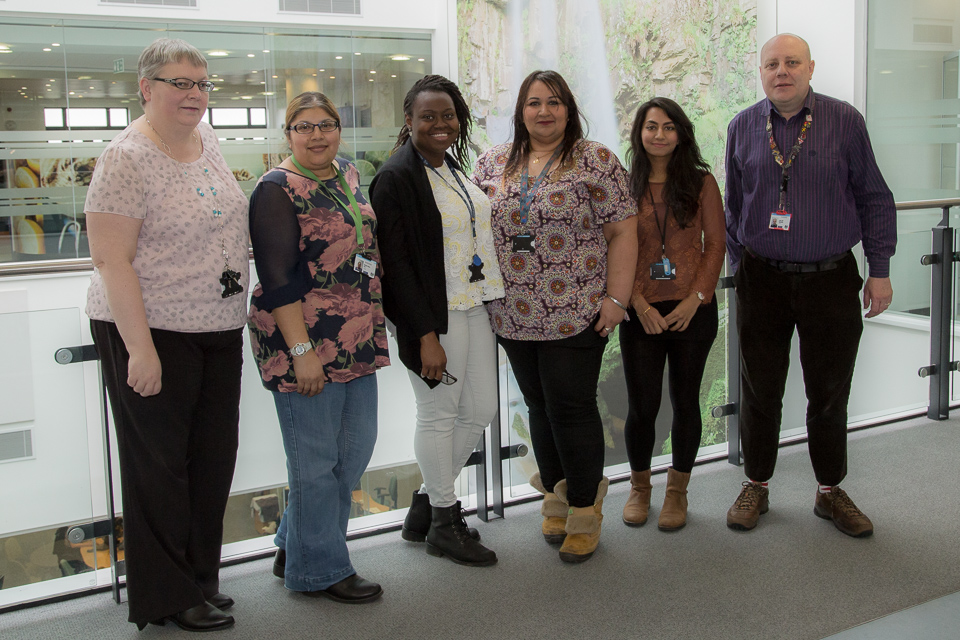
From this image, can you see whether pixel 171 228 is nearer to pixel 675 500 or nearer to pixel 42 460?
pixel 42 460

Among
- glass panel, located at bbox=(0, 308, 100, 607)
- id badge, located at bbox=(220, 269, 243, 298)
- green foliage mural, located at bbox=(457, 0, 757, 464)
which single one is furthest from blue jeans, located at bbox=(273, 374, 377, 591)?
green foliage mural, located at bbox=(457, 0, 757, 464)

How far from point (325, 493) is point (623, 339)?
3.80 feet

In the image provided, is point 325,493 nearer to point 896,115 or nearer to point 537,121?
point 537,121

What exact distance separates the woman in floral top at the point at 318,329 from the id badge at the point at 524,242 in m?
0.44

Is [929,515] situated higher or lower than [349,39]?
lower

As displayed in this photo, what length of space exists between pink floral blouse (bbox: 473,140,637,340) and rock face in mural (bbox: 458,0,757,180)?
11.3 m

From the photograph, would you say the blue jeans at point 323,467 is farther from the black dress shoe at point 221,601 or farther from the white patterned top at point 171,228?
the white patterned top at point 171,228

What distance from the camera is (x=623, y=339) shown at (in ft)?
9.05

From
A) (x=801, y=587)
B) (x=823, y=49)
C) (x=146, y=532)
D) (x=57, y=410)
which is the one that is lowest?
(x=801, y=587)

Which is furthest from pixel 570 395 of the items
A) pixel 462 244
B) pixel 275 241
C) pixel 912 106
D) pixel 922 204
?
pixel 912 106

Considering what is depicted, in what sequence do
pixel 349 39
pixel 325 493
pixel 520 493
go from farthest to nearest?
pixel 349 39 < pixel 520 493 < pixel 325 493

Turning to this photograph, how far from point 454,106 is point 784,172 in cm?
111

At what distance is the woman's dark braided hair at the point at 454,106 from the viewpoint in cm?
233

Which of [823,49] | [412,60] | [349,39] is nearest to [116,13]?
[349,39]
